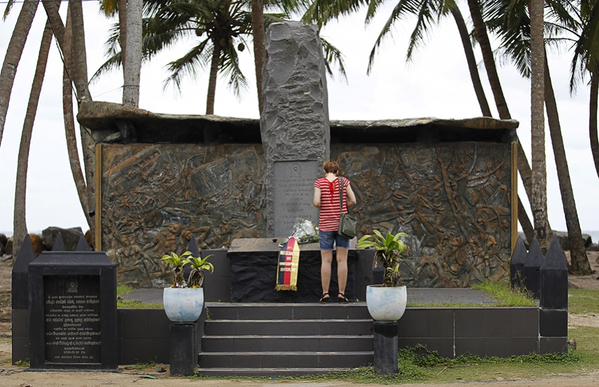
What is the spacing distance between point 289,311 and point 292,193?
3.25 metres

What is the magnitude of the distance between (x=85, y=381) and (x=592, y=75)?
23307mm

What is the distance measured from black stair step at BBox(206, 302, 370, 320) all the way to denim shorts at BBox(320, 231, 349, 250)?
0.76 metres

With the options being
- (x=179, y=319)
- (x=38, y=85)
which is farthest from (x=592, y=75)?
(x=179, y=319)

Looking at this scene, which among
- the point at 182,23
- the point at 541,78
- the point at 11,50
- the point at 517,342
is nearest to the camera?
the point at 517,342

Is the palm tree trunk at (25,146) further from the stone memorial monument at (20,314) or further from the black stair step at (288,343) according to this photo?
the black stair step at (288,343)

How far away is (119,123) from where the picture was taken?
19234 mm

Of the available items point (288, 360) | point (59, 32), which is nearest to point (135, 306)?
point (288, 360)

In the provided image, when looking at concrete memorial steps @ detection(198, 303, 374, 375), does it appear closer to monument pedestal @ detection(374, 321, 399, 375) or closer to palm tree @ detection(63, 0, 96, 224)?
monument pedestal @ detection(374, 321, 399, 375)

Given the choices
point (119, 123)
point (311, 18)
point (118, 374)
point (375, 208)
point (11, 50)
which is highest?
point (311, 18)

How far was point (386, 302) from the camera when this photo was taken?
459 inches

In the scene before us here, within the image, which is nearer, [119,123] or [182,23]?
[119,123]

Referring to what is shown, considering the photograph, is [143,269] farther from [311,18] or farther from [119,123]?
[311,18]

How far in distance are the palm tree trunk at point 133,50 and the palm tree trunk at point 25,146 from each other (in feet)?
32.3

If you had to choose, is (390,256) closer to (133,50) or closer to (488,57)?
(133,50)
